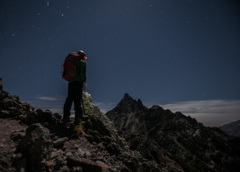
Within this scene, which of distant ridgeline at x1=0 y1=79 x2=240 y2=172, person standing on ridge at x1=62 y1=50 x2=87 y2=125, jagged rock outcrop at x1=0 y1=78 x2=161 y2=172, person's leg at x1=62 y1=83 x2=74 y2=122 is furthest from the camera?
person's leg at x1=62 y1=83 x2=74 y2=122

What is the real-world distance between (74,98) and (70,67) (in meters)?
2.12

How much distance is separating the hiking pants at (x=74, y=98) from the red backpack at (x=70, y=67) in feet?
1.60

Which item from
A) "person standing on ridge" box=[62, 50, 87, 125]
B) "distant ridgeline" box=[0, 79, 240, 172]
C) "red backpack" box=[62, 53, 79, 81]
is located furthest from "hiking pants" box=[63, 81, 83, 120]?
"distant ridgeline" box=[0, 79, 240, 172]

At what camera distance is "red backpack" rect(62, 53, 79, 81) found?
9773 mm

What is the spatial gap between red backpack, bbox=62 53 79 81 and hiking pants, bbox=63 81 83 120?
489 millimetres

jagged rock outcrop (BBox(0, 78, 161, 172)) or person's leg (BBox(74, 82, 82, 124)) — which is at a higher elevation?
person's leg (BBox(74, 82, 82, 124))

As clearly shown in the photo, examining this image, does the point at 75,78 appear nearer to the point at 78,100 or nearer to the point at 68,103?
→ the point at 78,100

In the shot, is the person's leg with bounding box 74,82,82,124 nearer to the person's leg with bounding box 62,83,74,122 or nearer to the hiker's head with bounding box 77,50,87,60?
the person's leg with bounding box 62,83,74,122

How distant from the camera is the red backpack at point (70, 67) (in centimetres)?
977

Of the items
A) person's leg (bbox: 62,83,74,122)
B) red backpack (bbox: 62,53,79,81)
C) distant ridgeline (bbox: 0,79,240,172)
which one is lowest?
distant ridgeline (bbox: 0,79,240,172)

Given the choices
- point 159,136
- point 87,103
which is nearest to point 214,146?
point 159,136

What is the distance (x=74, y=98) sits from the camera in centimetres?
984

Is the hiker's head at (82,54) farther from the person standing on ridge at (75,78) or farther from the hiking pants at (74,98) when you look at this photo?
the hiking pants at (74,98)

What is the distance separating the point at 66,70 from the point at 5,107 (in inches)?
156
